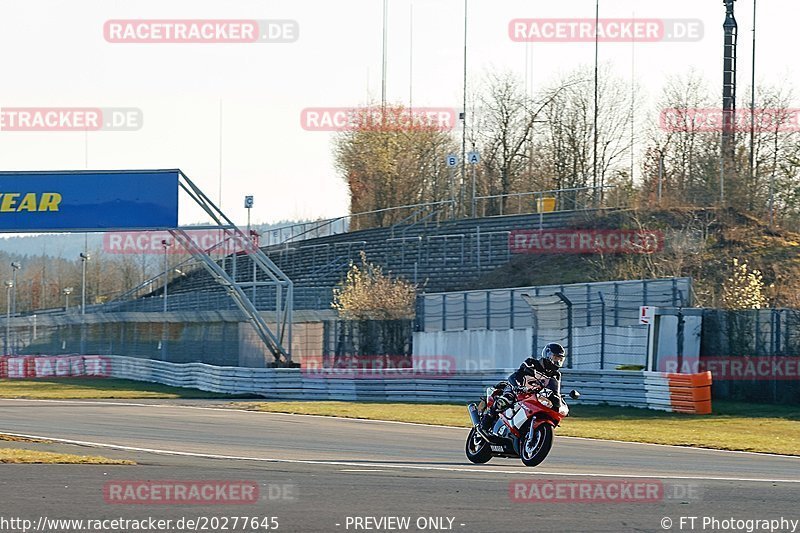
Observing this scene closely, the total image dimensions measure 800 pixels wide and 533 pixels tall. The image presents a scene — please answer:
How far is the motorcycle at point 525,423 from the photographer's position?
13742 mm

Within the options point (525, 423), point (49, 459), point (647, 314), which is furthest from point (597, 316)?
point (49, 459)

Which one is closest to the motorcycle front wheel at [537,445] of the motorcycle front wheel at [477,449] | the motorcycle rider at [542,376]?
the motorcycle rider at [542,376]

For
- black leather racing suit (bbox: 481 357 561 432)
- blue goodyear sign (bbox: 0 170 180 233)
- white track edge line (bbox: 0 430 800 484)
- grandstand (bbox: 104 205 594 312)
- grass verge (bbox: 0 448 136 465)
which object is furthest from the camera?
grandstand (bbox: 104 205 594 312)

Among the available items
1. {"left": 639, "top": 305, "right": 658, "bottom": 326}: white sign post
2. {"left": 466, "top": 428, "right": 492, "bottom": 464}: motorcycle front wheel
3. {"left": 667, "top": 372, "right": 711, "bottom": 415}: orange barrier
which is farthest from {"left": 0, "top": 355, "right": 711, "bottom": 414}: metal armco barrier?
{"left": 466, "top": 428, "right": 492, "bottom": 464}: motorcycle front wheel

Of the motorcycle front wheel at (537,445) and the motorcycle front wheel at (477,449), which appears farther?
the motorcycle front wheel at (477,449)

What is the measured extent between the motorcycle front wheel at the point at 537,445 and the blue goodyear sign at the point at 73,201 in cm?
2072

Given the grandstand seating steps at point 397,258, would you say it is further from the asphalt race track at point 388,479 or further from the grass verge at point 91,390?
the asphalt race track at point 388,479

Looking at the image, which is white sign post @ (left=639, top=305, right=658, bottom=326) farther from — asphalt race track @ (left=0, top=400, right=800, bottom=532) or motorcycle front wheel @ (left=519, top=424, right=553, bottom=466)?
motorcycle front wheel @ (left=519, top=424, right=553, bottom=466)

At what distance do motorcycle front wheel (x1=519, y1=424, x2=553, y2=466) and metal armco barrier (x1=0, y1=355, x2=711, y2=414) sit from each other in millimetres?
15597

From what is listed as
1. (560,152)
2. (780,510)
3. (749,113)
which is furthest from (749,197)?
(780,510)

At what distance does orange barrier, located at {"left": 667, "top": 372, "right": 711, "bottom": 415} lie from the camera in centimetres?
2895

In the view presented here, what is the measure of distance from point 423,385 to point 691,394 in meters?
7.94

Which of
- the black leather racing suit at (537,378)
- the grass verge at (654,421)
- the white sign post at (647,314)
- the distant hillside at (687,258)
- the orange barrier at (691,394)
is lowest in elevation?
the grass verge at (654,421)

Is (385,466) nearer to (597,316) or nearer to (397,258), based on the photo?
(597,316)
